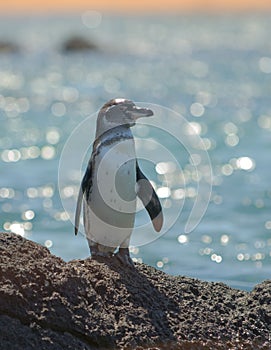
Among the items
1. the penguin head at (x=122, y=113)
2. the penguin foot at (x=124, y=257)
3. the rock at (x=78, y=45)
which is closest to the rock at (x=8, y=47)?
the rock at (x=78, y=45)

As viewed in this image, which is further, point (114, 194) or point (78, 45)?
point (78, 45)

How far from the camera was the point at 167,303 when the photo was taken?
21.9 ft

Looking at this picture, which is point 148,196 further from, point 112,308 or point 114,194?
point 112,308

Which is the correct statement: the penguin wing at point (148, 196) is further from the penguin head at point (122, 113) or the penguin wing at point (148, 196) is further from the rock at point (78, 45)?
the rock at point (78, 45)

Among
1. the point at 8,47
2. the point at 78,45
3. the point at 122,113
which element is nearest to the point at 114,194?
the point at 122,113

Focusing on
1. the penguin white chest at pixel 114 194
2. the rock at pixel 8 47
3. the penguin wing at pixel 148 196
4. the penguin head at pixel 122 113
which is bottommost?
the penguin white chest at pixel 114 194

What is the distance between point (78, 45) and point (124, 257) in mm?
36094

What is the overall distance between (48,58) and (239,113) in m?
16.9

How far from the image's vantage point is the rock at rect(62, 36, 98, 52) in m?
42.3

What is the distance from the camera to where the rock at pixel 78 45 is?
42344 mm

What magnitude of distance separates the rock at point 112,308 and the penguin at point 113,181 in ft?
0.72

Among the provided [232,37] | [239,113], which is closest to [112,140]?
[239,113]

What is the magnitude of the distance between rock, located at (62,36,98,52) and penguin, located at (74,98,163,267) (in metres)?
35.4

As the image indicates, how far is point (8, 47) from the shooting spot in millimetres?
41438
